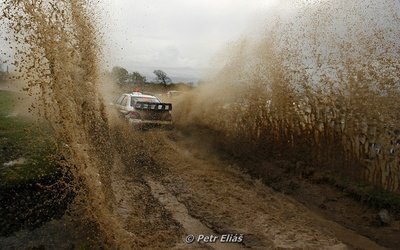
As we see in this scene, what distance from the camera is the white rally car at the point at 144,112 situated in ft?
49.5

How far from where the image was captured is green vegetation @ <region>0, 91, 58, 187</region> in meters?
7.74

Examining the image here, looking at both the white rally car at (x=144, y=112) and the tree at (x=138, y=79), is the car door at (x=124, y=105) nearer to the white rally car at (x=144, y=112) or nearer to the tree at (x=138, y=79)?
the white rally car at (x=144, y=112)

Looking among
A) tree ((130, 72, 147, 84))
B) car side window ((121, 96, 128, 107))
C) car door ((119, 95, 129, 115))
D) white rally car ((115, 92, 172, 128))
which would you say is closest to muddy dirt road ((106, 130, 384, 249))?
white rally car ((115, 92, 172, 128))

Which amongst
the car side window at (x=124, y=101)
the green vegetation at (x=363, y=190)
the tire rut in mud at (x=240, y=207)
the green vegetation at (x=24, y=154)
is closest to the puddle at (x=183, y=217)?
the tire rut in mud at (x=240, y=207)

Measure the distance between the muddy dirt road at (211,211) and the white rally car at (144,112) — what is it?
Answer: 4252 millimetres

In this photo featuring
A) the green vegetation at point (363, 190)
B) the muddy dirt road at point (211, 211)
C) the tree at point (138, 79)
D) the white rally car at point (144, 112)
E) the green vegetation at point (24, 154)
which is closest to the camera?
the muddy dirt road at point (211, 211)

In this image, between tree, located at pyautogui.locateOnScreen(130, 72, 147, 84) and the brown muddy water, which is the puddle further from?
tree, located at pyautogui.locateOnScreen(130, 72, 147, 84)

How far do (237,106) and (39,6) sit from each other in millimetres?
7299

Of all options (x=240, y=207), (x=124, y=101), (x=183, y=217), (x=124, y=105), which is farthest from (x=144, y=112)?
A: (x=183, y=217)

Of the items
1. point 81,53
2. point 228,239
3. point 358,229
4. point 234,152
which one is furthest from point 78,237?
point 234,152

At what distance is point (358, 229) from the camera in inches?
276

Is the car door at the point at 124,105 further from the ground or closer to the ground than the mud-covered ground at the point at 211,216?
further from the ground

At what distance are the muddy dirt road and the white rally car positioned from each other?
167 inches

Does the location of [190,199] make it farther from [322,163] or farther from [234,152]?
[234,152]
